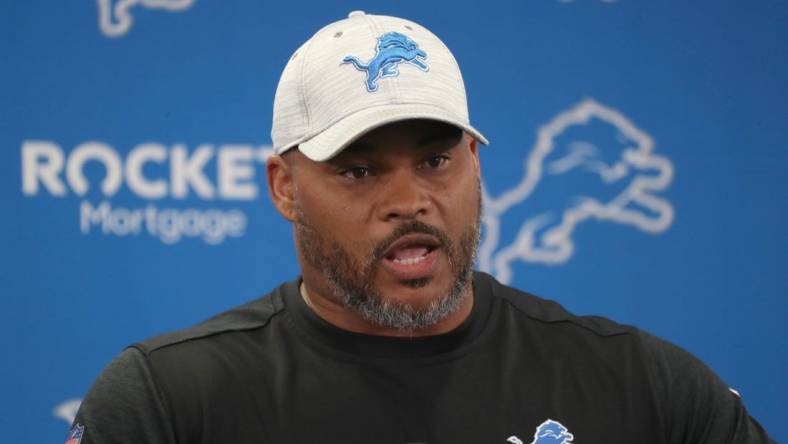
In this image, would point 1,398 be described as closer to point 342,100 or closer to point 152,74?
point 152,74

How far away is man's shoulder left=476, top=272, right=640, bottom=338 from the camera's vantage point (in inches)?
43.2

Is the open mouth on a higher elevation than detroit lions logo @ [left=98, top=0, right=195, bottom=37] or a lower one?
lower

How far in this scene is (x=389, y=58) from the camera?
3.26ft

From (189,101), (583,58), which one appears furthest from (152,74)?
(583,58)

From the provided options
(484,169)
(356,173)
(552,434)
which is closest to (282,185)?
(356,173)

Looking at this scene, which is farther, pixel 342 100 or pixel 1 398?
pixel 1 398

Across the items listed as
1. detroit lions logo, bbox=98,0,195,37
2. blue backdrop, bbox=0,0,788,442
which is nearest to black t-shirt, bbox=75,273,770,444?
blue backdrop, bbox=0,0,788,442

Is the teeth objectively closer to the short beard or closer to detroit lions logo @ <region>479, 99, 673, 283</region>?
the short beard

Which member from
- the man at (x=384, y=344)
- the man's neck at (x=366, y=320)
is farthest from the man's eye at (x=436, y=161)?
the man's neck at (x=366, y=320)

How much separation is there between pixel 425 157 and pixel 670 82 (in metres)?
0.87

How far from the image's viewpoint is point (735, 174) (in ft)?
5.59

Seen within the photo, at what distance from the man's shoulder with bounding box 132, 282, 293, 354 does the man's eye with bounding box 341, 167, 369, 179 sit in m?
0.19

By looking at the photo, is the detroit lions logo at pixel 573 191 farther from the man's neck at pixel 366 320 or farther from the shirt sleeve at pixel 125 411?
the shirt sleeve at pixel 125 411

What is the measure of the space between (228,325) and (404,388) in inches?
8.3
